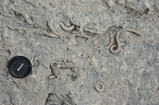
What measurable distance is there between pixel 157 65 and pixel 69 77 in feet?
2.67

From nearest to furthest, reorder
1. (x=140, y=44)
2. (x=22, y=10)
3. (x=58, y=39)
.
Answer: (x=22, y=10) → (x=58, y=39) → (x=140, y=44)

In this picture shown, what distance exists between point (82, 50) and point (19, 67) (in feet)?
1.78

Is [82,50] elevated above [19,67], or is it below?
above

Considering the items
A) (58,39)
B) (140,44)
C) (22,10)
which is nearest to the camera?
(22,10)

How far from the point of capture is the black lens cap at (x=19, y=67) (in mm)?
1901

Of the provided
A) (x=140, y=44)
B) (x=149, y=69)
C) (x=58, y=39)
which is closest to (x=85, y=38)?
(x=58, y=39)

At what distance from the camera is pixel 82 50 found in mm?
2113

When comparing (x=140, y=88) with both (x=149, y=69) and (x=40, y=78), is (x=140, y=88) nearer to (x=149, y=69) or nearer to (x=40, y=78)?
(x=149, y=69)

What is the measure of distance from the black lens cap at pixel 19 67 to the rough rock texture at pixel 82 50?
0.20 feet

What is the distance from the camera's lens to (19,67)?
1.90m

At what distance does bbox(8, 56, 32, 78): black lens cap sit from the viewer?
1.90m

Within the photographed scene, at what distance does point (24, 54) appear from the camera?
6.48ft

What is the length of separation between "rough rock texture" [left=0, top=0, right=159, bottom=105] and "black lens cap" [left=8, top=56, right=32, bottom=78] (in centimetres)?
6

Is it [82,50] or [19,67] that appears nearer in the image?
[19,67]
